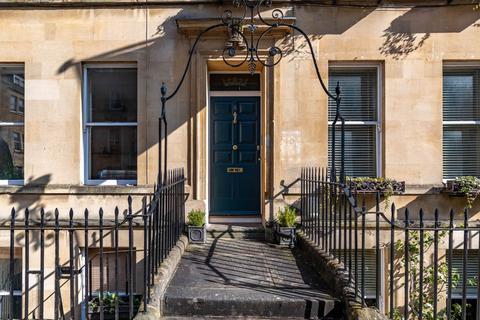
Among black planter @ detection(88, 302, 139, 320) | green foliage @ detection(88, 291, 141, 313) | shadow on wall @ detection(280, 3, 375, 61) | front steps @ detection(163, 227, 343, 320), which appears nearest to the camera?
front steps @ detection(163, 227, 343, 320)

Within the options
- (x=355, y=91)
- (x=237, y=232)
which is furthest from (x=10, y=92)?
→ (x=355, y=91)

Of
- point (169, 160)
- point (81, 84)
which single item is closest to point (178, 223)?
point (169, 160)

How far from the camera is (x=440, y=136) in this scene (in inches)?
288

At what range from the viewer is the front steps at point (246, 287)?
4461mm

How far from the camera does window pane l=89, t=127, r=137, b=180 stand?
7.70m

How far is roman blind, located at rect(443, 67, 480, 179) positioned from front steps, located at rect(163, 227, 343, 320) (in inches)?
142

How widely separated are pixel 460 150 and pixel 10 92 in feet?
27.7

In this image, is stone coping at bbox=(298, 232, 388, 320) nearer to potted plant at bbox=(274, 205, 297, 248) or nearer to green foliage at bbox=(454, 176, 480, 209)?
potted plant at bbox=(274, 205, 297, 248)

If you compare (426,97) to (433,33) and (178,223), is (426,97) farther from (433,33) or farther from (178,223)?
(178,223)

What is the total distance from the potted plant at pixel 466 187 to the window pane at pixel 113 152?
18.6 feet

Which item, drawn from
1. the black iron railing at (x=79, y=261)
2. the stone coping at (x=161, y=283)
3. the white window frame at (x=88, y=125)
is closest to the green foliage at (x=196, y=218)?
the black iron railing at (x=79, y=261)

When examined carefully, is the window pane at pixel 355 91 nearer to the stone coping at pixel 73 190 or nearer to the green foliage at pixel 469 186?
the green foliage at pixel 469 186

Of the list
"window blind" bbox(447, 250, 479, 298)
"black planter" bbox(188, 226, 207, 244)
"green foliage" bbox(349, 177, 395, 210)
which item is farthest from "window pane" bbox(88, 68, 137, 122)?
"window blind" bbox(447, 250, 479, 298)

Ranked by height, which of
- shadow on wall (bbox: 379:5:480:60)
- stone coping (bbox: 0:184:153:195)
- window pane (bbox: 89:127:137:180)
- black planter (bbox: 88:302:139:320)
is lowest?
black planter (bbox: 88:302:139:320)
